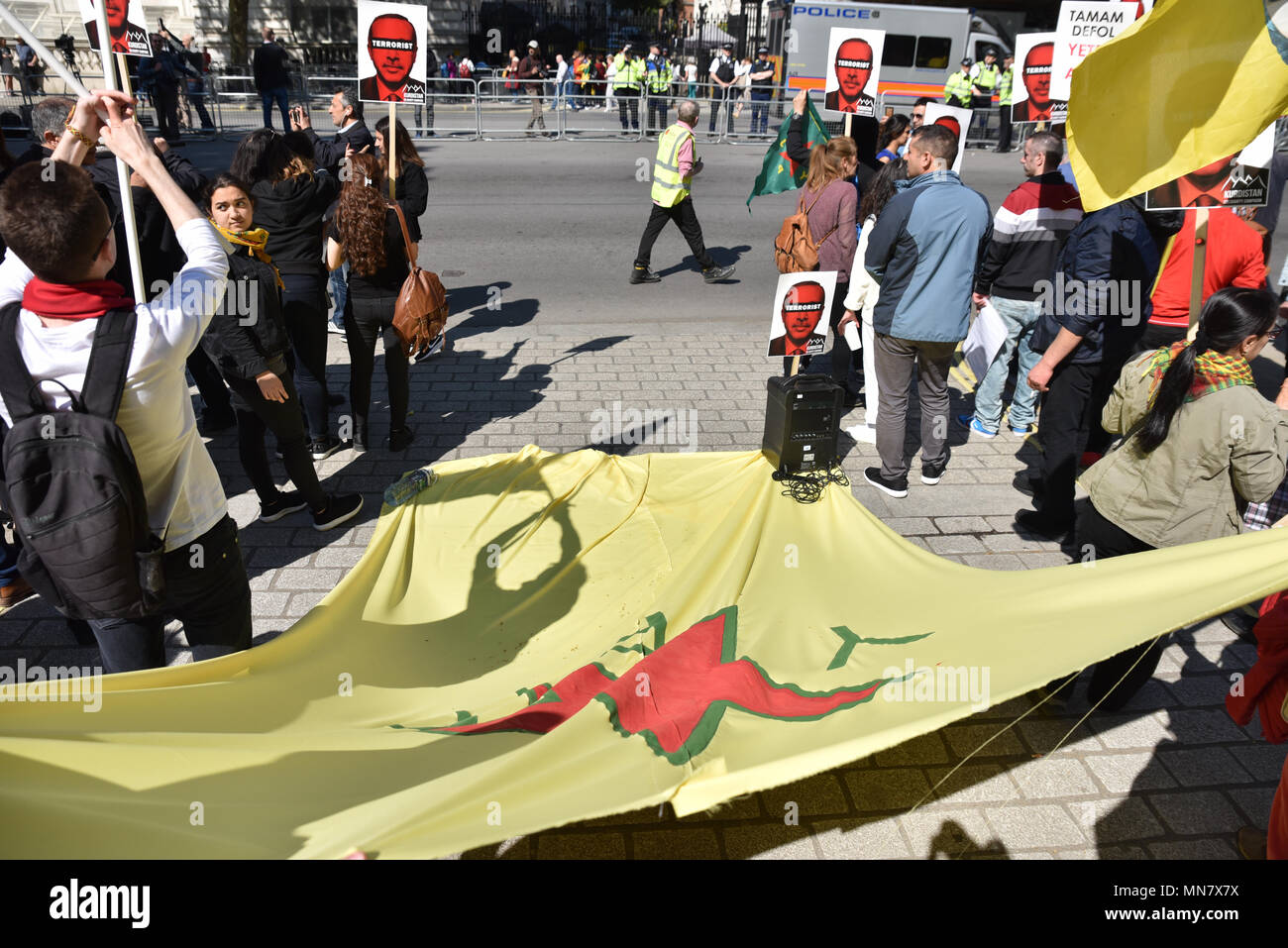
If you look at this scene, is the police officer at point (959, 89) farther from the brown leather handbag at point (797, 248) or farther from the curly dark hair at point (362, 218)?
the curly dark hair at point (362, 218)

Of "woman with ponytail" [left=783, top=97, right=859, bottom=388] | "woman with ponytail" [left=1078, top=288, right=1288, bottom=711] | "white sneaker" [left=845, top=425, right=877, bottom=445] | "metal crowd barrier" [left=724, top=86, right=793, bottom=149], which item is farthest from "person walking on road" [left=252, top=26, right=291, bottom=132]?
"woman with ponytail" [left=1078, top=288, right=1288, bottom=711]

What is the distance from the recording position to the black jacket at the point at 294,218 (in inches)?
223

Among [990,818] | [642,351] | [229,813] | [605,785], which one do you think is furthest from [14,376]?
[642,351]

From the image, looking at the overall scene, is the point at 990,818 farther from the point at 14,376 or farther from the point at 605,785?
the point at 14,376

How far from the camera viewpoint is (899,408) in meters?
5.88

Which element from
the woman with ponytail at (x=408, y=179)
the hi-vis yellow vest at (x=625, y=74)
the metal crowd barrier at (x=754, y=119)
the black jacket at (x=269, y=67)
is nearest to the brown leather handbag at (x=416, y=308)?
the woman with ponytail at (x=408, y=179)

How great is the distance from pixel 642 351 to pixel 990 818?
5999mm

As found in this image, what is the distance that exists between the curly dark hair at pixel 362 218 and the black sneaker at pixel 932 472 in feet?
13.1

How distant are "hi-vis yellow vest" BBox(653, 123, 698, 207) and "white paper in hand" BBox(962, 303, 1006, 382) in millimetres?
4090

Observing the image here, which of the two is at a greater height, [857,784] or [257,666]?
[257,666]

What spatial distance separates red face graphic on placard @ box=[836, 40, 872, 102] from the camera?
887cm

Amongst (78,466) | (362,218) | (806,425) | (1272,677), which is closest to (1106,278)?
(806,425)

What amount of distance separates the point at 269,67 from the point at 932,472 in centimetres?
1984
